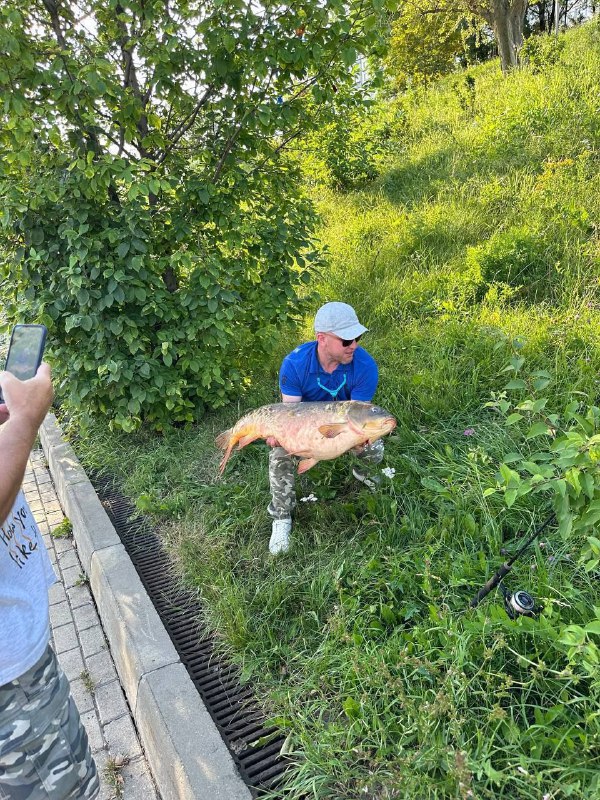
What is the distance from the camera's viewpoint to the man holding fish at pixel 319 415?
2607mm

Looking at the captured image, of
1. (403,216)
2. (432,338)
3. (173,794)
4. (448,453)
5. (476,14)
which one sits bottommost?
(173,794)

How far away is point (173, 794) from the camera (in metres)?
2.17

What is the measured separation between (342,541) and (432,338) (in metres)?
2.13

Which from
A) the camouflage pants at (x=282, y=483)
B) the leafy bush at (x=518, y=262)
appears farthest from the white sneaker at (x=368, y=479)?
the leafy bush at (x=518, y=262)

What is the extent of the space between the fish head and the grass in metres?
0.43

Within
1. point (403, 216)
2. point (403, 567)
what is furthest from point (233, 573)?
point (403, 216)

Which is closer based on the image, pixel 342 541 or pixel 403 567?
pixel 403 567

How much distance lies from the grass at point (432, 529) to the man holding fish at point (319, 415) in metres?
0.23

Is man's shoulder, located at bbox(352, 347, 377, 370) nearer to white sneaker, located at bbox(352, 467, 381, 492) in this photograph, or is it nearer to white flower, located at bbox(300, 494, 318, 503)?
white sneaker, located at bbox(352, 467, 381, 492)

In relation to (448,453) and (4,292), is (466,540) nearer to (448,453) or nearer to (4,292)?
(448,453)

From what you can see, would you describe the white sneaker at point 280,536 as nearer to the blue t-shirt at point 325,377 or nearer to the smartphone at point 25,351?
the blue t-shirt at point 325,377

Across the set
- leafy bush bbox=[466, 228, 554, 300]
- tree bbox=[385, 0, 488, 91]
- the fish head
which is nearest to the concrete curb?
the fish head

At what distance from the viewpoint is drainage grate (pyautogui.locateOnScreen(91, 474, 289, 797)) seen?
220 centimetres

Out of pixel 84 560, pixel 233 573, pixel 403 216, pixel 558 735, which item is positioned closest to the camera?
pixel 558 735
